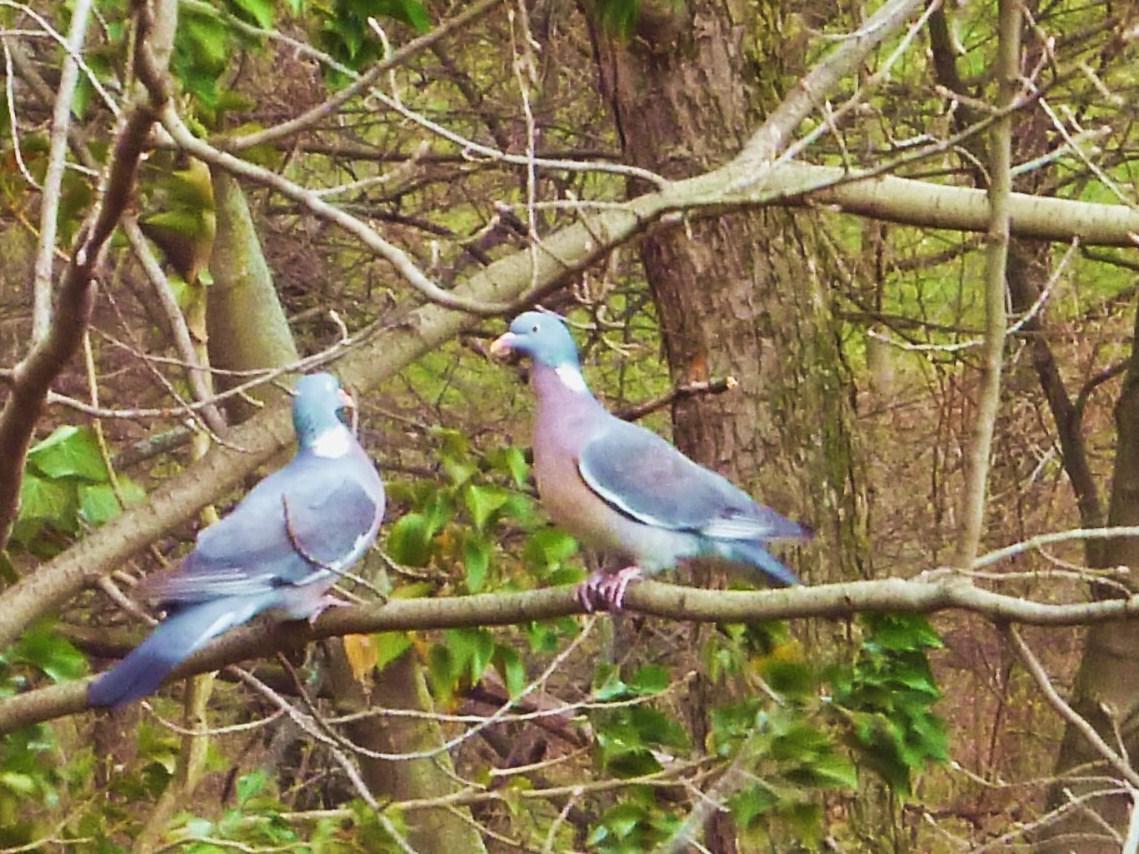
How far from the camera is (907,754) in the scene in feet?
7.88

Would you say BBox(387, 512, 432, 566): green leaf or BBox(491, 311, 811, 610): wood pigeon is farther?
BBox(387, 512, 432, 566): green leaf

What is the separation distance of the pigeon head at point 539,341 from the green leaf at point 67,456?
2.35ft

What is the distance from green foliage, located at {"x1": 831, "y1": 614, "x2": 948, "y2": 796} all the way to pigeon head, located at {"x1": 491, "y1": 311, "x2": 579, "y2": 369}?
30.0 inches

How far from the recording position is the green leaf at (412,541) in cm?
277

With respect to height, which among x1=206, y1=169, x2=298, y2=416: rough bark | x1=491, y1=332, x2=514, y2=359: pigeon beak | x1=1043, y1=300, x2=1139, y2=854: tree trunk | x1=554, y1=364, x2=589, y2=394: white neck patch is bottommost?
x1=1043, y1=300, x2=1139, y2=854: tree trunk

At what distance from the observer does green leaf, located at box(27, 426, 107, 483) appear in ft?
8.95

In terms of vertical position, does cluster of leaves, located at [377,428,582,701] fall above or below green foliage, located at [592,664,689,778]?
above

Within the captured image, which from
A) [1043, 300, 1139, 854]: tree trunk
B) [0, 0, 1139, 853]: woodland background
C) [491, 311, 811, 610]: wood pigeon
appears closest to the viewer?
[0, 0, 1139, 853]: woodland background

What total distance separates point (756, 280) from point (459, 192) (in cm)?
193

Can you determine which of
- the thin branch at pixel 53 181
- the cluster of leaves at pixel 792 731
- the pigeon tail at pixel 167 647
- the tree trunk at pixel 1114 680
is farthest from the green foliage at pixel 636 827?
the tree trunk at pixel 1114 680

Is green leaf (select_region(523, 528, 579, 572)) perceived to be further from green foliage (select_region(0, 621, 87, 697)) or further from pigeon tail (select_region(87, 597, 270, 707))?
green foliage (select_region(0, 621, 87, 697))

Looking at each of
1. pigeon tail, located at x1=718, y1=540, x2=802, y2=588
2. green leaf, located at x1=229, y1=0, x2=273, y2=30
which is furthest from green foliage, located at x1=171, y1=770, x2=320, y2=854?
green leaf, located at x1=229, y1=0, x2=273, y2=30

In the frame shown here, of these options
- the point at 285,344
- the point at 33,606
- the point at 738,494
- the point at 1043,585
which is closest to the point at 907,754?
the point at 738,494

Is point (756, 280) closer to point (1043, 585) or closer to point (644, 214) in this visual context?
point (644, 214)
